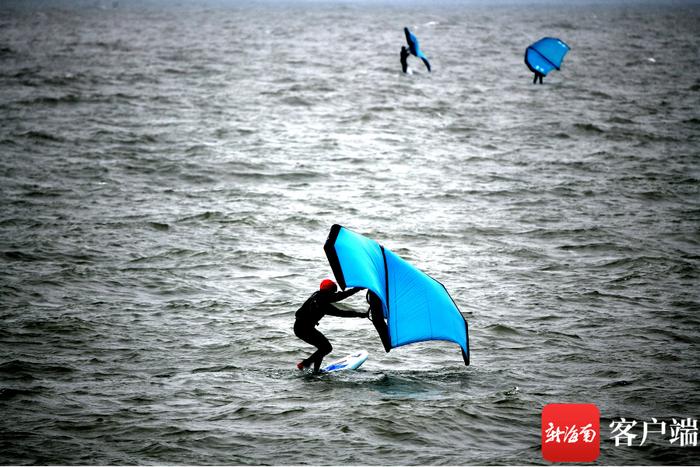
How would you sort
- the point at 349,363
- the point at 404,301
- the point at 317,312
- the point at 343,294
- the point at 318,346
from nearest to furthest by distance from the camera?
the point at 343,294, the point at 404,301, the point at 317,312, the point at 318,346, the point at 349,363

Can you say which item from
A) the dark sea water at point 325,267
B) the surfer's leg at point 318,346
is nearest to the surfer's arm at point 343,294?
the surfer's leg at point 318,346

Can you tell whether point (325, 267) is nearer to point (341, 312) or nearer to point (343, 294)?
point (341, 312)

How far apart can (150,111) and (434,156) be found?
56.2ft

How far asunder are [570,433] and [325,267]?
964 cm

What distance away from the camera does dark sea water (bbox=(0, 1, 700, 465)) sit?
459 inches

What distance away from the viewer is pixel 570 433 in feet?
36.7

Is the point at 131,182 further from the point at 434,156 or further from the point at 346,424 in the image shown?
the point at 346,424

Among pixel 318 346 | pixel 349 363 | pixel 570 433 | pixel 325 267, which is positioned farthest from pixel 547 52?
pixel 570 433

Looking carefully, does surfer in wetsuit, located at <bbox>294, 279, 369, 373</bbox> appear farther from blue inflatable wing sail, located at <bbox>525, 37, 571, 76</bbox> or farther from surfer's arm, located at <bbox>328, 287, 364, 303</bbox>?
blue inflatable wing sail, located at <bbox>525, 37, 571, 76</bbox>

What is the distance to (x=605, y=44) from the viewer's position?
9369 centimetres

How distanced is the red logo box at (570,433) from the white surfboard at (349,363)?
3.18 m

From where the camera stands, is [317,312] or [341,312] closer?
[341,312]

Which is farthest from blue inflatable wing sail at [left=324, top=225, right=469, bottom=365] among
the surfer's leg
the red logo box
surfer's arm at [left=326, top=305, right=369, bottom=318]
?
the red logo box

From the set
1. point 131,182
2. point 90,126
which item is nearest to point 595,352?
point 131,182
